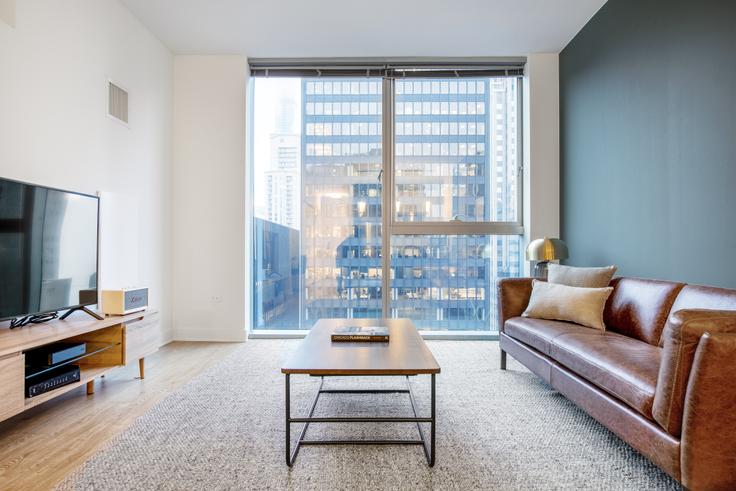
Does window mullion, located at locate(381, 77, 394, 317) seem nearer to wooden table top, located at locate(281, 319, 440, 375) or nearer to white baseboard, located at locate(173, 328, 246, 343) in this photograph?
white baseboard, located at locate(173, 328, 246, 343)

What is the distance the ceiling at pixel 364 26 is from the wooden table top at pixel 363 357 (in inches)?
110

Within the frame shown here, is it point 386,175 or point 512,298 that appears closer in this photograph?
point 512,298

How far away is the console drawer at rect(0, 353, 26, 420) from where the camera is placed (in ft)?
5.58

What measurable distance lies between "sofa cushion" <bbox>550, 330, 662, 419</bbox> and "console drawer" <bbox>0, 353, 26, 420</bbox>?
2763 millimetres

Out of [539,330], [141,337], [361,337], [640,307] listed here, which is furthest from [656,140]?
[141,337]

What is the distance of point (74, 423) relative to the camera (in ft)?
6.75

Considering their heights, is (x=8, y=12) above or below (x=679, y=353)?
above

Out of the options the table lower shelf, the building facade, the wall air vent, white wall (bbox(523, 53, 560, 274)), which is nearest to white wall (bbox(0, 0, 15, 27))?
the wall air vent

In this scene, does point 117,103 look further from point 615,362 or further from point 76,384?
point 615,362

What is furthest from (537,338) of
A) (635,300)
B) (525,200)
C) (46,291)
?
(46,291)

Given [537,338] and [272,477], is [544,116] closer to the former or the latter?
[537,338]

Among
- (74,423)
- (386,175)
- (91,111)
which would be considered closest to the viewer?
(74,423)

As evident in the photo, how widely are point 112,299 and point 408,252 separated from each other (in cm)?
278

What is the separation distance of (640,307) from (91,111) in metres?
4.10
